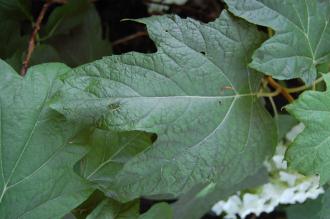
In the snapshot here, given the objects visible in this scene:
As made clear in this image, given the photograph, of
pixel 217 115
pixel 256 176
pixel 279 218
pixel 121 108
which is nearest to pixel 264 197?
pixel 256 176

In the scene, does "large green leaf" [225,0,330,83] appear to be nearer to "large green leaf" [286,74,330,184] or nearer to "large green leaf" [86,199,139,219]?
"large green leaf" [286,74,330,184]

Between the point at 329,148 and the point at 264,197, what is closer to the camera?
the point at 329,148

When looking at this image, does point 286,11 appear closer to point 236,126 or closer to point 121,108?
point 236,126

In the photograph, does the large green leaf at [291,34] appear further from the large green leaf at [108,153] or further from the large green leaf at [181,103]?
the large green leaf at [108,153]

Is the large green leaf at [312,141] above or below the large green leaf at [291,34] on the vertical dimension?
below

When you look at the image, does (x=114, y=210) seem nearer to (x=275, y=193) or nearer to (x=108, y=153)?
(x=108, y=153)

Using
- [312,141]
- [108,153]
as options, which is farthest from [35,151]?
[312,141]

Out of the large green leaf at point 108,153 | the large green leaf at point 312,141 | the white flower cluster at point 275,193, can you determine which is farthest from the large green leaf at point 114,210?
the white flower cluster at point 275,193
